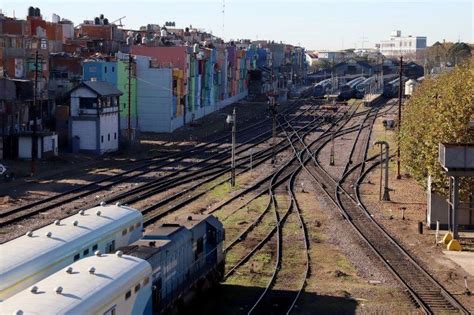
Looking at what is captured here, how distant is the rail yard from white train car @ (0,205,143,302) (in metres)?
1.03

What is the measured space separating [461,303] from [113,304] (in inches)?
435

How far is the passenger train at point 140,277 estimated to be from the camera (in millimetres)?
12273

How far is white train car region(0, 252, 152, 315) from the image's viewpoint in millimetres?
11867

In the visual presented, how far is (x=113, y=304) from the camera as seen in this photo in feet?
44.6

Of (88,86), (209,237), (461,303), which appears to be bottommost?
(461,303)

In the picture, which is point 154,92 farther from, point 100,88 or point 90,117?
point 90,117

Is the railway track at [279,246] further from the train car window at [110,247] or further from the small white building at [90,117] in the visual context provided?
the small white building at [90,117]

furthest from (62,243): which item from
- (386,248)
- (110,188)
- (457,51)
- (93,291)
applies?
(457,51)

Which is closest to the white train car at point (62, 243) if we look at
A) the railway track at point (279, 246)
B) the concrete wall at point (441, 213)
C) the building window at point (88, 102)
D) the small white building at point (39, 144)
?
the railway track at point (279, 246)

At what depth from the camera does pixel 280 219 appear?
32125 mm

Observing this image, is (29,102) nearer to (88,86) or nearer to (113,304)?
(88,86)

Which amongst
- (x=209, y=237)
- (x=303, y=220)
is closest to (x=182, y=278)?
(x=209, y=237)

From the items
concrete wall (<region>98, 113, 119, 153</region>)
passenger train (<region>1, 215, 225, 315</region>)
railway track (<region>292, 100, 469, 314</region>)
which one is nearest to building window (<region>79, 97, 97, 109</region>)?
concrete wall (<region>98, 113, 119, 153</region>)

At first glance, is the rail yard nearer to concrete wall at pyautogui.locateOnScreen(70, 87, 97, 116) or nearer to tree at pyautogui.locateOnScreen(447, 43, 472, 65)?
concrete wall at pyautogui.locateOnScreen(70, 87, 97, 116)
